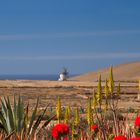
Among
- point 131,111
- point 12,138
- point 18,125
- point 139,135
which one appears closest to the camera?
point 139,135

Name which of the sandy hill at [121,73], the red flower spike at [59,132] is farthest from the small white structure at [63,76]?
the red flower spike at [59,132]

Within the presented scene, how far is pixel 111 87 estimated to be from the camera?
21.3 ft

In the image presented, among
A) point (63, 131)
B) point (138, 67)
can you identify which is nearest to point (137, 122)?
point (63, 131)

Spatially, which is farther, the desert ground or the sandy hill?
the sandy hill

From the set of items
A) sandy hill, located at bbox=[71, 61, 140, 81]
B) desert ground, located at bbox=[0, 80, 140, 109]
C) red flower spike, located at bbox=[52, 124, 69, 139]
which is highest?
sandy hill, located at bbox=[71, 61, 140, 81]

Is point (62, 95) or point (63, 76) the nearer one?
point (62, 95)

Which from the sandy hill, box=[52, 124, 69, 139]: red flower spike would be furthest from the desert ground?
the sandy hill

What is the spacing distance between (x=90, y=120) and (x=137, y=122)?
2802 millimetres

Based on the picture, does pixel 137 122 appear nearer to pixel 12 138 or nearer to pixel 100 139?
pixel 100 139

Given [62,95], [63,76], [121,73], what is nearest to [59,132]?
[62,95]

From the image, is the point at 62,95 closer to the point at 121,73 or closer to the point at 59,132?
the point at 59,132

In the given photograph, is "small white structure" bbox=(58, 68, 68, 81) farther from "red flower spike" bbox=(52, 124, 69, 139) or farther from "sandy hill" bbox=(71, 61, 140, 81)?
"red flower spike" bbox=(52, 124, 69, 139)

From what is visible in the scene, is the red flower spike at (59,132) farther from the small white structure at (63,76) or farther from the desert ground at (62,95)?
the small white structure at (63,76)

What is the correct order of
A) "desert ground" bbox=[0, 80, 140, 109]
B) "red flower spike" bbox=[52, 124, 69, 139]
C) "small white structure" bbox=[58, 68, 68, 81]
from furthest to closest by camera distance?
1. "small white structure" bbox=[58, 68, 68, 81]
2. "desert ground" bbox=[0, 80, 140, 109]
3. "red flower spike" bbox=[52, 124, 69, 139]
